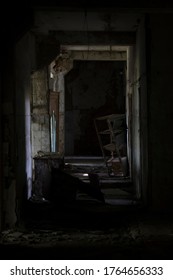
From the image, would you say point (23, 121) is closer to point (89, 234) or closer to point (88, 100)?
point (89, 234)

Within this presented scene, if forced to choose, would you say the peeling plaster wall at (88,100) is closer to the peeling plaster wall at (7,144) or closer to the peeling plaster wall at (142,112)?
the peeling plaster wall at (142,112)

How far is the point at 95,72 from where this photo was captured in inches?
797

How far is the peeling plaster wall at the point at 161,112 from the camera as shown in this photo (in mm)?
7461

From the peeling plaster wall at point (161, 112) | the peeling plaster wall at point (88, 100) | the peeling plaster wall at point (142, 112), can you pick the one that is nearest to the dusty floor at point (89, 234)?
the peeling plaster wall at point (161, 112)

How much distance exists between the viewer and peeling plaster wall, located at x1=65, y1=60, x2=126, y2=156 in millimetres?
20141

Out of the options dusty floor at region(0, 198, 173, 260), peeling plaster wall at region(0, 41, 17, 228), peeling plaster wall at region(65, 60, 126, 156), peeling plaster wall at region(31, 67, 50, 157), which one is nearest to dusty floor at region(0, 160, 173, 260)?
dusty floor at region(0, 198, 173, 260)

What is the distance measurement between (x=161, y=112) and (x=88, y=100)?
12.9 m

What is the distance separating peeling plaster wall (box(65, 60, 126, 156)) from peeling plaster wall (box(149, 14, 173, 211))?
12.5 m

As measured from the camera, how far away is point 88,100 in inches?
800

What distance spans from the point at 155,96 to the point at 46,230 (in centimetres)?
319

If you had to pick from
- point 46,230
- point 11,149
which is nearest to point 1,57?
point 11,149

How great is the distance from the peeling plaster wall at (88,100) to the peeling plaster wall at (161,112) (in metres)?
12.5

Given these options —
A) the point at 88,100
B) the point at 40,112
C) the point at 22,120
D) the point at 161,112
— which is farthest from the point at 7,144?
the point at 88,100

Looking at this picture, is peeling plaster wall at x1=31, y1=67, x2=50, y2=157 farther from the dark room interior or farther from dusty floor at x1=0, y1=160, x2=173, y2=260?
dusty floor at x1=0, y1=160, x2=173, y2=260
